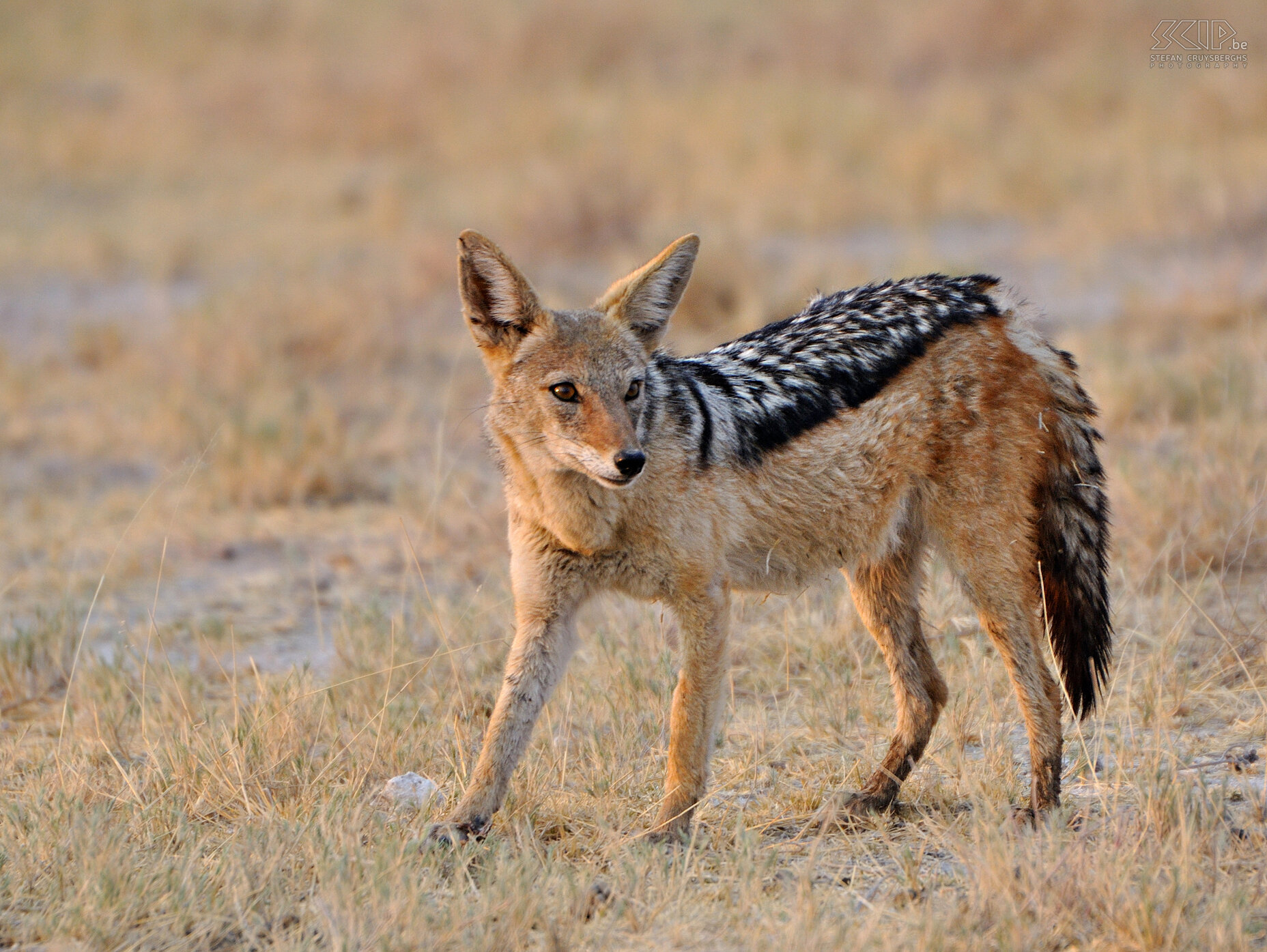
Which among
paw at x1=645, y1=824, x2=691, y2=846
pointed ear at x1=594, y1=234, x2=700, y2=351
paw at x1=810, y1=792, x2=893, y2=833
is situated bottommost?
paw at x1=810, y1=792, x2=893, y2=833

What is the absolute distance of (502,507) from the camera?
713 cm

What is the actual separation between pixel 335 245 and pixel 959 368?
1056cm

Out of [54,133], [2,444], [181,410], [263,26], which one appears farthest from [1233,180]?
[263,26]

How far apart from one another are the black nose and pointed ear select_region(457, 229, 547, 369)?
66 centimetres

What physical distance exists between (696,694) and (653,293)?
1252 millimetres

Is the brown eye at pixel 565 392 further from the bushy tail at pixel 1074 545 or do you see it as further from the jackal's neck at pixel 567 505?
the bushy tail at pixel 1074 545

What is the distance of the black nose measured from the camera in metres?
3.80

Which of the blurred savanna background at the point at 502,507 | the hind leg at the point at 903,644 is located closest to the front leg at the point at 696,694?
the blurred savanna background at the point at 502,507

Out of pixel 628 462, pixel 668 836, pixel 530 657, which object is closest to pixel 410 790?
pixel 530 657

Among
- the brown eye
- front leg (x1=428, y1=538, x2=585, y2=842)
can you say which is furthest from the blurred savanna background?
the brown eye

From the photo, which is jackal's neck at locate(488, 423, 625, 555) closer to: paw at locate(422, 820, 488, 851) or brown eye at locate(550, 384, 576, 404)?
brown eye at locate(550, 384, 576, 404)

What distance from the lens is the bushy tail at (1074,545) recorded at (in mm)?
4254

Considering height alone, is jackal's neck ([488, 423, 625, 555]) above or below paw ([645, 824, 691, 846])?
above

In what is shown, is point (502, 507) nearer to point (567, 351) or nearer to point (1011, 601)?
point (567, 351)
